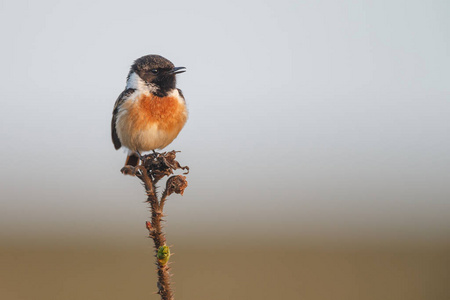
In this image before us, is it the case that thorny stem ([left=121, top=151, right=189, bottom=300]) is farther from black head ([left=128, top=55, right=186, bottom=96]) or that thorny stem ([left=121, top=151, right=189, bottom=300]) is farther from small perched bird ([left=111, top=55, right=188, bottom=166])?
black head ([left=128, top=55, right=186, bottom=96])

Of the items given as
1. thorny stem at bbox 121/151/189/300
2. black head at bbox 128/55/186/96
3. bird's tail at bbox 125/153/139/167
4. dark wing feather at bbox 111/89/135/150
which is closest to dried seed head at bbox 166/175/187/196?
thorny stem at bbox 121/151/189/300

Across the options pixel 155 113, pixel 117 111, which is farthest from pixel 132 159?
pixel 155 113

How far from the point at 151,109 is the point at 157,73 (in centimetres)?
43

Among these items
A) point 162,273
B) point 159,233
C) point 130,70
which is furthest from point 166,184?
point 130,70

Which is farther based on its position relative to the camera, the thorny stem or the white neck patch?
the white neck patch

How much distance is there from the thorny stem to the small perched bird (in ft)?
6.69

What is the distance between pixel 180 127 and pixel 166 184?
291 cm

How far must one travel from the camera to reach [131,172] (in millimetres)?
2551

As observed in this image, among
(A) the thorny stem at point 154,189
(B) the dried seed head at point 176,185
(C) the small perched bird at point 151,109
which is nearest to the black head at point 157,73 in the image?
(C) the small perched bird at point 151,109

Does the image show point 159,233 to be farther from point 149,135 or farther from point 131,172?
point 149,135

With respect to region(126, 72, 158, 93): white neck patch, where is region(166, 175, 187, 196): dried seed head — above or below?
below

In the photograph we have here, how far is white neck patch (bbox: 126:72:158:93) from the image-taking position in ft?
16.9

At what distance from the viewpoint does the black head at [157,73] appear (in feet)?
16.7

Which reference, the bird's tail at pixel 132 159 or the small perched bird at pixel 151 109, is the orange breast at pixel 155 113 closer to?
the small perched bird at pixel 151 109
